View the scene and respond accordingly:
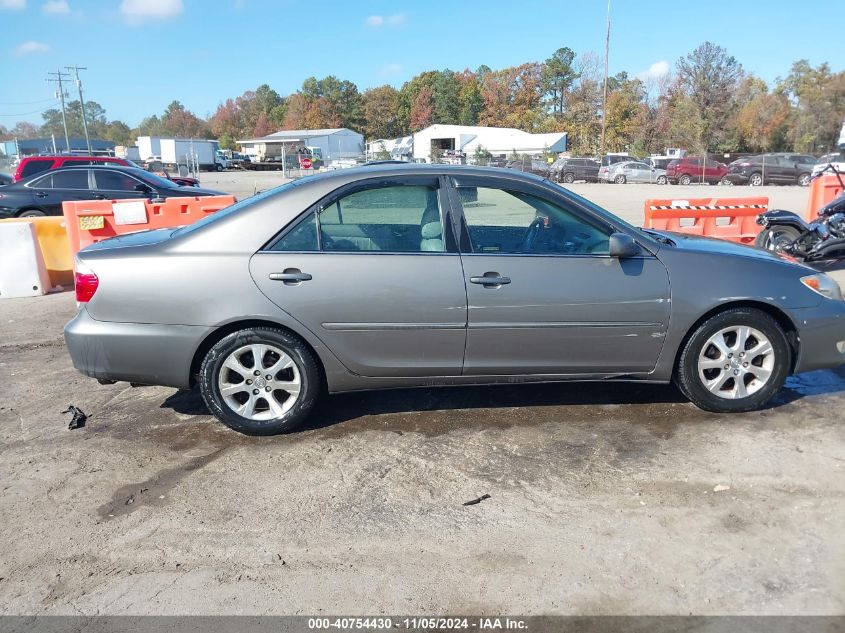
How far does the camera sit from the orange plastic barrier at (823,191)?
11.0 meters

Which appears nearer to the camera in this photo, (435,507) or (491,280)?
A: (435,507)

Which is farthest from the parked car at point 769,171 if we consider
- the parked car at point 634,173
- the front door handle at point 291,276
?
the front door handle at point 291,276

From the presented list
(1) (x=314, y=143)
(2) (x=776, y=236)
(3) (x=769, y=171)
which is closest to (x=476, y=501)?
(2) (x=776, y=236)

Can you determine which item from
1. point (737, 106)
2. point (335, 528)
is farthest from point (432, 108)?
point (335, 528)

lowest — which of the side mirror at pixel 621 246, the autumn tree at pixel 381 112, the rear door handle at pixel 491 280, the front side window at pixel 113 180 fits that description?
the rear door handle at pixel 491 280

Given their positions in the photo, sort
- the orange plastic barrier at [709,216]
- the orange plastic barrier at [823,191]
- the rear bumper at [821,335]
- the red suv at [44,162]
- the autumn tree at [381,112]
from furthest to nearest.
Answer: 1. the autumn tree at [381,112]
2. the red suv at [44,162]
3. the orange plastic barrier at [823,191]
4. the orange plastic barrier at [709,216]
5. the rear bumper at [821,335]

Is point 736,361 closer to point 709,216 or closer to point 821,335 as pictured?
point 821,335

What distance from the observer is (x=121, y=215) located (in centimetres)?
873

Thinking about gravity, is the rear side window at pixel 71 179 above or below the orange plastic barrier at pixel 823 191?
above

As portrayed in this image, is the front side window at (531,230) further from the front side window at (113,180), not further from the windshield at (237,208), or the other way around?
the front side window at (113,180)

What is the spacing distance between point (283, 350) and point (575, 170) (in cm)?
3749

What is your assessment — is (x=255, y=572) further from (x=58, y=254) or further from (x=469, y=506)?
(x=58, y=254)

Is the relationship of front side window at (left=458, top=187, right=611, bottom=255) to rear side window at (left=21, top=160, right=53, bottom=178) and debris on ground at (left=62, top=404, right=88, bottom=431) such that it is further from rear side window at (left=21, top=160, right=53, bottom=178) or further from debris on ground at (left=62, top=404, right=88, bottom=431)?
rear side window at (left=21, top=160, right=53, bottom=178)

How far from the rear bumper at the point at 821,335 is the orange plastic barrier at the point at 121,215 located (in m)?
6.90
